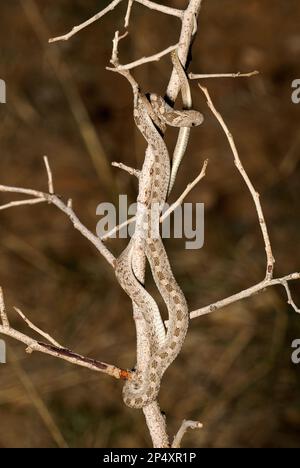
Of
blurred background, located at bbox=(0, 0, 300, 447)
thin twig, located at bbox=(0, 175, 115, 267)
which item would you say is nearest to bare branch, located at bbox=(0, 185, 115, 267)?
thin twig, located at bbox=(0, 175, 115, 267)

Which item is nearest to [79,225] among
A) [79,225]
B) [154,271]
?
[79,225]

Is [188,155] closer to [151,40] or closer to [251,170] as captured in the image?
[251,170]

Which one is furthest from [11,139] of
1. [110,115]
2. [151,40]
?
[151,40]

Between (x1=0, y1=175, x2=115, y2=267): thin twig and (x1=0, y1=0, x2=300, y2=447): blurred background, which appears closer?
(x1=0, y1=175, x2=115, y2=267): thin twig

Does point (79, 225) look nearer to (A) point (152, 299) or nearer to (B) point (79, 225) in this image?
(B) point (79, 225)

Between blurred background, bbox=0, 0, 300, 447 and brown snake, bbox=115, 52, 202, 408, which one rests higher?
blurred background, bbox=0, 0, 300, 447

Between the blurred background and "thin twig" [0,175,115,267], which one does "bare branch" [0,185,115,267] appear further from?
the blurred background

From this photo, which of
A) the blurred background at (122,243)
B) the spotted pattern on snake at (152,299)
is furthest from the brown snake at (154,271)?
the blurred background at (122,243)

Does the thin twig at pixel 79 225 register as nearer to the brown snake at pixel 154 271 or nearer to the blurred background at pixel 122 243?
the brown snake at pixel 154 271
